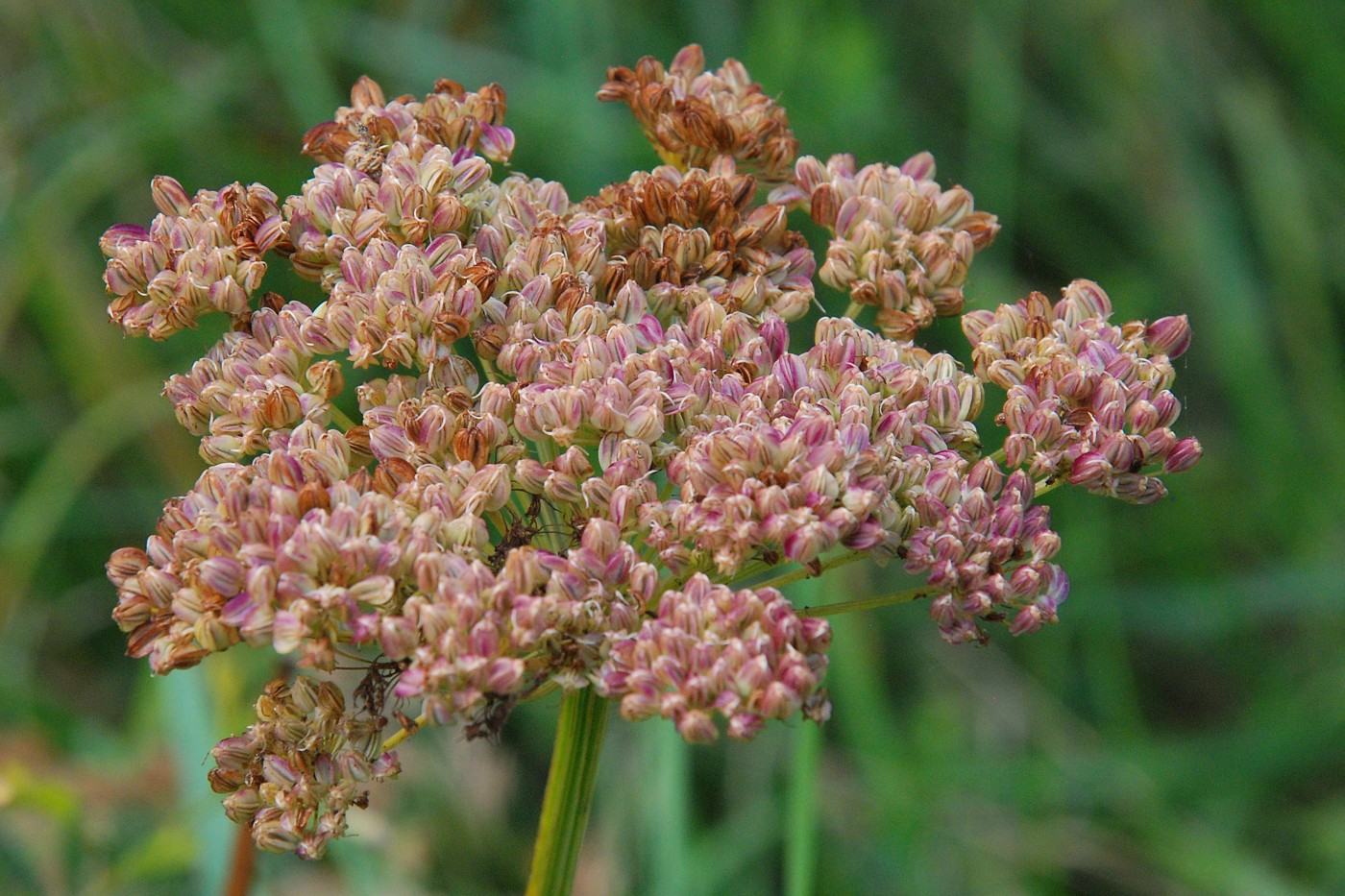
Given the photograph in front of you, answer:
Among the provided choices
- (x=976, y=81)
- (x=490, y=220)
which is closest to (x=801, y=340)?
(x=976, y=81)

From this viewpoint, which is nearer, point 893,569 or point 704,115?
point 704,115

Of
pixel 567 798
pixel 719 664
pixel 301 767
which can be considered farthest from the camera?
pixel 567 798

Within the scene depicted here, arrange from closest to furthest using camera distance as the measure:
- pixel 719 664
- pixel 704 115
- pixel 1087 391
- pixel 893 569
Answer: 1. pixel 719 664
2. pixel 1087 391
3. pixel 704 115
4. pixel 893 569

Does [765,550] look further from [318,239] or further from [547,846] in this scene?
[318,239]

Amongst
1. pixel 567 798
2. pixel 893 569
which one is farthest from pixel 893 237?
pixel 893 569

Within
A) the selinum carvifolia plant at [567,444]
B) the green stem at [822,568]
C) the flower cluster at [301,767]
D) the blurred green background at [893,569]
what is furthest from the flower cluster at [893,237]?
the blurred green background at [893,569]

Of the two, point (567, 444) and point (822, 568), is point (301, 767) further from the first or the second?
point (822, 568)
